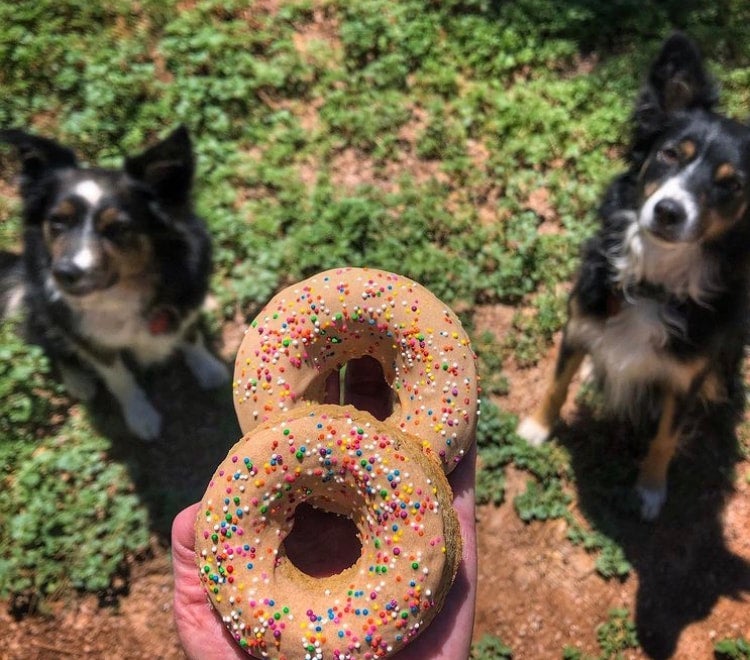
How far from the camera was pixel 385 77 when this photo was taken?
4.87 meters

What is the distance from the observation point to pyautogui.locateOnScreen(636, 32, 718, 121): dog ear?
2762 millimetres

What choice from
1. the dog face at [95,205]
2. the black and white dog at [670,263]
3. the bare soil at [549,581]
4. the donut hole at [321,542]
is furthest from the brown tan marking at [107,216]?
Answer: the black and white dog at [670,263]

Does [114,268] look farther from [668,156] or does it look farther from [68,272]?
[668,156]

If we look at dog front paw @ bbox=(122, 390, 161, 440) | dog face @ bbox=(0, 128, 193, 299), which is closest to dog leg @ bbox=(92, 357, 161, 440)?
dog front paw @ bbox=(122, 390, 161, 440)

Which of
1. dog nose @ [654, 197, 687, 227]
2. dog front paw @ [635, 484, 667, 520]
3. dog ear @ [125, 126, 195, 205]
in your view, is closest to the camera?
dog nose @ [654, 197, 687, 227]

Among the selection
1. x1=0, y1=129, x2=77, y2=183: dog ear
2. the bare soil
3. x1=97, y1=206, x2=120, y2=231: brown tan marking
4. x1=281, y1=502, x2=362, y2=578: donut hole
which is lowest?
the bare soil

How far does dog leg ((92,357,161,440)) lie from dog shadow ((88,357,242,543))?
0.18 feet

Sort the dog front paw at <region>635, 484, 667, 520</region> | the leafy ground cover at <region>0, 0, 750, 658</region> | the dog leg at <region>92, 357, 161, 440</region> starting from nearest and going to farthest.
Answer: the leafy ground cover at <region>0, 0, 750, 658</region> → the dog front paw at <region>635, 484, 667, 520</region> → the dog leg at <region>92, 357, 161, 440</region>

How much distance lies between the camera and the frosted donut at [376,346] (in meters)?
2.61

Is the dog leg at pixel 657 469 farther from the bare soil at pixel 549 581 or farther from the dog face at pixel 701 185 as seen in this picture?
the dog face at pixel 701 185

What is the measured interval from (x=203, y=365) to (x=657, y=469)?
2.56 meters

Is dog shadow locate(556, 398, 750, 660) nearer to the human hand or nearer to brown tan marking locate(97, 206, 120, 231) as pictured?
the human hand

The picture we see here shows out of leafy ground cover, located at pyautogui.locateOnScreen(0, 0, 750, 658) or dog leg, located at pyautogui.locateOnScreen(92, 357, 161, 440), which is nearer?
leafy ground cover, located at pyautogui.locateOnScreen(0, 0, 750, 658)

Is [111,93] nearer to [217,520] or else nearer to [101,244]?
[101,244]
